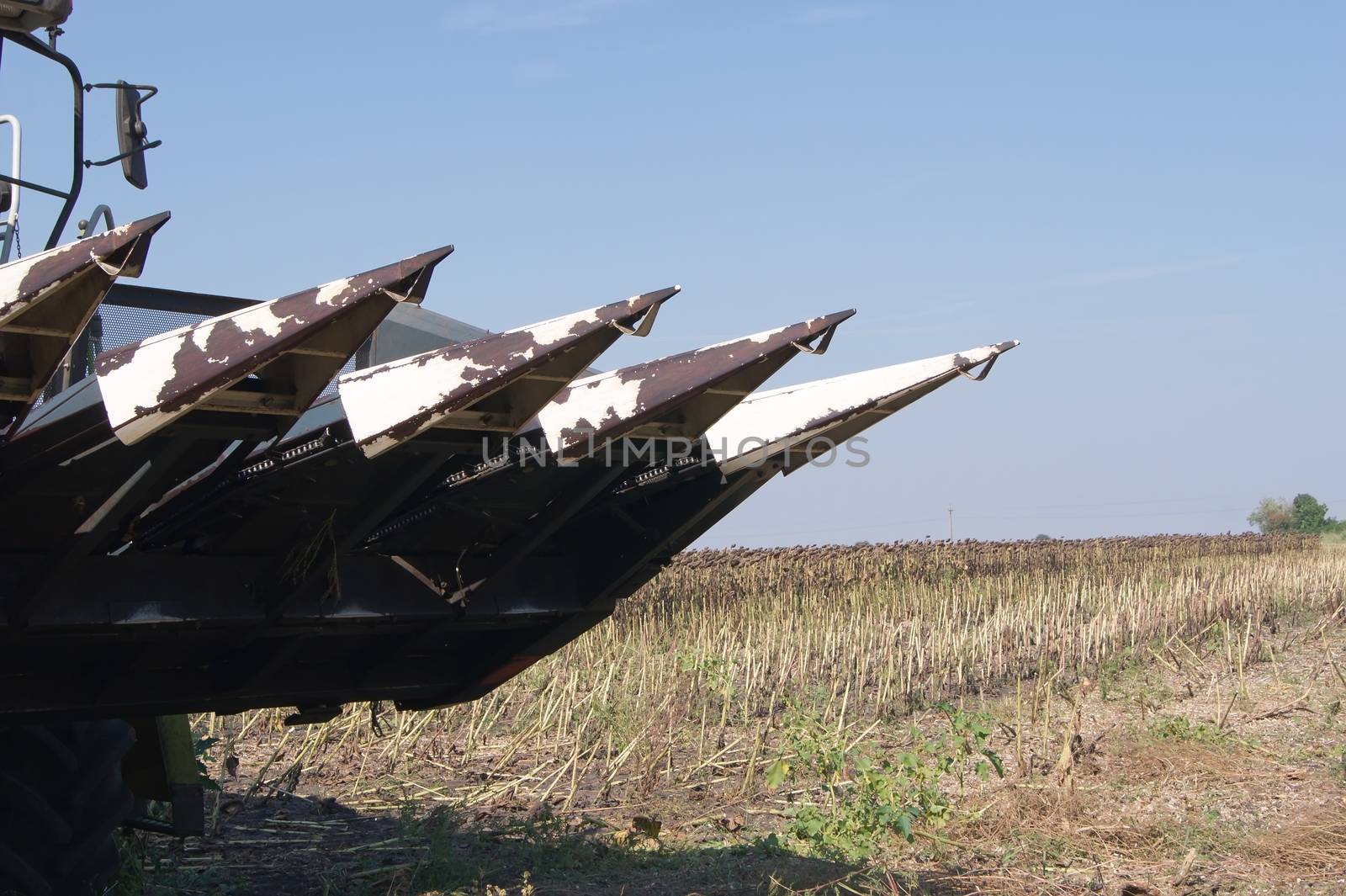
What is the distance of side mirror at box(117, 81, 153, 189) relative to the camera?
5105 mm

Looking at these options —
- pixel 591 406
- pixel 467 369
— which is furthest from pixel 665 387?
pixel 467 369

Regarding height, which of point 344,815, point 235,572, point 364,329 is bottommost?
point 344,815

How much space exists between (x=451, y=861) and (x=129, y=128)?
349 centimetres

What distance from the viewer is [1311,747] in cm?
830

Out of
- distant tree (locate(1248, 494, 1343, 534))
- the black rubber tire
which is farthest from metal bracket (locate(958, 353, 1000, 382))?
distant tree (locate(1248, 494, 1343, 534))

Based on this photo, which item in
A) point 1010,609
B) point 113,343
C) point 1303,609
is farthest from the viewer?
point 1303,609

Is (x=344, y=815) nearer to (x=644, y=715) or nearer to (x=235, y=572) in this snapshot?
(x=644, y=715)

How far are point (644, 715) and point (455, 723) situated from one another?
1.42m

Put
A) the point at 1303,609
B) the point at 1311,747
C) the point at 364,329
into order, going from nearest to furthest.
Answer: the point at 364,329
the point at 1311,747
the point at 1303,609

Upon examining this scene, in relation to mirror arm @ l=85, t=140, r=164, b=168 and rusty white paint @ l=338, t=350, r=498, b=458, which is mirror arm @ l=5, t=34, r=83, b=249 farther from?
rusty white paint @ l=338, t=350, r=498, b=458

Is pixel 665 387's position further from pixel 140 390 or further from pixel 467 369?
pixel 140 390

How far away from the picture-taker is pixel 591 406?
11.6ft

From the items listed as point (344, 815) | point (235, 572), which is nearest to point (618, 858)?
point (344, 815)

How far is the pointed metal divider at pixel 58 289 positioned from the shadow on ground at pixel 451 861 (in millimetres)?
3203
